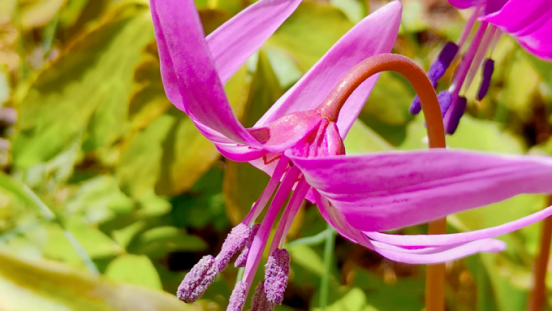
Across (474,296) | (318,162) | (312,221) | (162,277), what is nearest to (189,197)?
(162,277)


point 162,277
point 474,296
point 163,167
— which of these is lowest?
point 474,296

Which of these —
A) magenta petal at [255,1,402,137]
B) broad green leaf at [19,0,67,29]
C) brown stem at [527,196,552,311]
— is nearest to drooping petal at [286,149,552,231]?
magenta petal at [255,1,402,137]

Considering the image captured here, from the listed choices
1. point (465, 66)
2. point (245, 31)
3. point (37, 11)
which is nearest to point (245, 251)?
point (245, 31)

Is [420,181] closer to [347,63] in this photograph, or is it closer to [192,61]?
[192,61]

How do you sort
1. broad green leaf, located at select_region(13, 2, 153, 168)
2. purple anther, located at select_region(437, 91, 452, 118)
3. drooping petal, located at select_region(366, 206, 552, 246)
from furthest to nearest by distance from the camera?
broad green leaf, located at select_region(13, 2, 153, 168) < purple anther, located at select_region(437, 91, 452, 118) < drooping petal, located at select_region(366, 206, 552, 246)

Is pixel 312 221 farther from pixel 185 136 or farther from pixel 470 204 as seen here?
pixel 470 204

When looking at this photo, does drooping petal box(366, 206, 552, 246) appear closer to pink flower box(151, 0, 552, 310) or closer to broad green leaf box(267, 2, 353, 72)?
pink flower box(151, 0, 552, 310)
